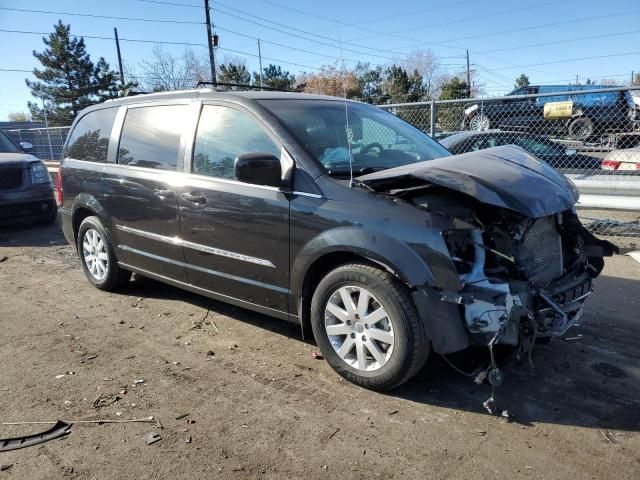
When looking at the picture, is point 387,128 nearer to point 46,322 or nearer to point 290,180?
point 290,180

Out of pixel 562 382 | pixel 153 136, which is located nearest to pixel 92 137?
pixel 153 136

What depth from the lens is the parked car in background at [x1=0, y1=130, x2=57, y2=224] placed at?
8.37m

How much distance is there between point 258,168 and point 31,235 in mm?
6821

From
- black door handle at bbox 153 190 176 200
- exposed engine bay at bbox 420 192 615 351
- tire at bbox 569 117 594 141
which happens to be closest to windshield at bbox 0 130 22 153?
black door handle at bbox 153 190 176 200

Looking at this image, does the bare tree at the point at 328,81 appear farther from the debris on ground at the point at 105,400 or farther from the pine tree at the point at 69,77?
the debris on ground at the point at 105,400

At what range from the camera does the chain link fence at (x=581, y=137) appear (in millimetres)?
7340

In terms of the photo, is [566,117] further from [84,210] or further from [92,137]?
[84,210]

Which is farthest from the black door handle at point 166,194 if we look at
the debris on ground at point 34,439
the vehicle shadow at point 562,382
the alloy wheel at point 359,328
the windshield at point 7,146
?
the windshield at point 7,146

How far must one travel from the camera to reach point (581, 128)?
9.33 meters

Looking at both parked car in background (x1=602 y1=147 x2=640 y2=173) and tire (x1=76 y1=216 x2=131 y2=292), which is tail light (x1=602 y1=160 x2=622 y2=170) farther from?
tire (x1=76 y1=216 x2=131 y2=292)

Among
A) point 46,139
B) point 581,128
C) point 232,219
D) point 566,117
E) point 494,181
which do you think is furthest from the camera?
point 46,139

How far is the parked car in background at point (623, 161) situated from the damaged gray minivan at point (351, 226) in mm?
4797

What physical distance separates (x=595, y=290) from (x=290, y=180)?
140 inches

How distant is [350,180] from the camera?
3408mm
